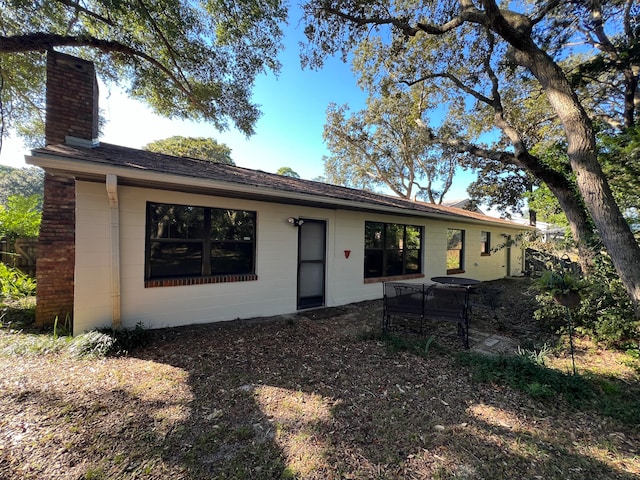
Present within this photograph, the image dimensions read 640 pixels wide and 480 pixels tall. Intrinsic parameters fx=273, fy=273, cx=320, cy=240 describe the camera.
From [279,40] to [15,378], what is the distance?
8519 mm

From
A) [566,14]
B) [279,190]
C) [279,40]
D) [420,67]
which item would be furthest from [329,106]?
[279,190]

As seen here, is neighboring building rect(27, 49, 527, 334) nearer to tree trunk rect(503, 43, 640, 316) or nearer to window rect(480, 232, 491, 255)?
tree trunk rect(503, 43, 640, 316)

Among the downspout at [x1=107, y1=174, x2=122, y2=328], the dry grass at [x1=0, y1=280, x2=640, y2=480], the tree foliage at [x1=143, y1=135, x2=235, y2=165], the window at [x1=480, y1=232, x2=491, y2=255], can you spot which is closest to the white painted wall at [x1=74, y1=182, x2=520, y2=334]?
the downspout at [x1=107, y1=174, x2=122, y2=328]

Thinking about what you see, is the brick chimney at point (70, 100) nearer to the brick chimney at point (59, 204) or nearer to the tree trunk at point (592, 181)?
the brick chimney at point (59, 204)

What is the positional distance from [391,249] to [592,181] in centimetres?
478

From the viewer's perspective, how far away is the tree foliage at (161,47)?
5.74m

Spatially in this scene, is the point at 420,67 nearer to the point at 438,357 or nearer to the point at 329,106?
the point at 438,357

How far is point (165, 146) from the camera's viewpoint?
2262 cm

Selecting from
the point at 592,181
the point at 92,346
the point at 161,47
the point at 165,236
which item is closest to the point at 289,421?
the point at 92,346

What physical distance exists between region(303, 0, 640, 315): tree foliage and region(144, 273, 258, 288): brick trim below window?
6.19m

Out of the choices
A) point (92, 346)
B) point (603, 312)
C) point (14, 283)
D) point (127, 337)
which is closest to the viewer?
point (92, 346)

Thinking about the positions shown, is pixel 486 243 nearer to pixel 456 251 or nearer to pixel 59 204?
pixel 456 251

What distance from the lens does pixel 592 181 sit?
4.39 m

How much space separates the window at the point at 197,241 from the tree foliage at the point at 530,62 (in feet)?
17.4
